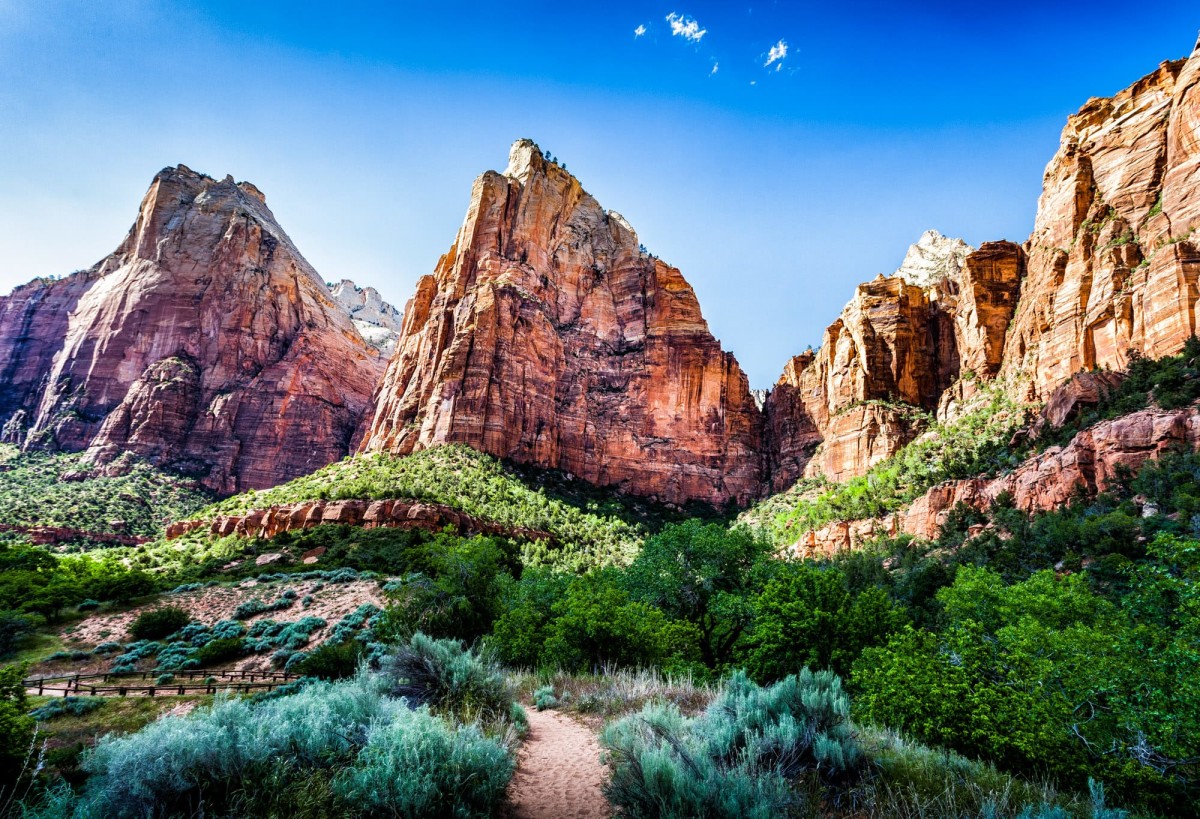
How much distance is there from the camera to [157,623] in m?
29.2

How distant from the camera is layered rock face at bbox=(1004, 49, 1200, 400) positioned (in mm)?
44594

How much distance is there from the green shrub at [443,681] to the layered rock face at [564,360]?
217 ft

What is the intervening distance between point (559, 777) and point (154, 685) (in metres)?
22.6

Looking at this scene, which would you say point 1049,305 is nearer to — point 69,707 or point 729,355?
point 729,355

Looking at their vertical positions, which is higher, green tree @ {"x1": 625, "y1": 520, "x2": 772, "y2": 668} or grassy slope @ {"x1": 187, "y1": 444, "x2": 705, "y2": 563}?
grassy slope @ {"x1": 187, "y1": 444, "x2": 705, "y2": 563}

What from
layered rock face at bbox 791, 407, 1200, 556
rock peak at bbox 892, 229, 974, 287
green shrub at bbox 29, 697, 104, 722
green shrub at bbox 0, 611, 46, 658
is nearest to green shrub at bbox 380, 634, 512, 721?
green shrub at bbox 29, 697, 104, 722

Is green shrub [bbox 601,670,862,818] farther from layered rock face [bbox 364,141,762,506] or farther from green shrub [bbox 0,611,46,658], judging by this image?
layered rock face [bbox 364,141,762,506]

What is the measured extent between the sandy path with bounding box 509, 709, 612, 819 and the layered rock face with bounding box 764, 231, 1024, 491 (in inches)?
2963

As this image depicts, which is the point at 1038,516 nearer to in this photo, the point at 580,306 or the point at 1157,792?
the point at 1157,792

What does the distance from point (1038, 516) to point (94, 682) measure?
53794 millimetres

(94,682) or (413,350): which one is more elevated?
(413,350)

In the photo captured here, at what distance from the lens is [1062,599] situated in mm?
16578

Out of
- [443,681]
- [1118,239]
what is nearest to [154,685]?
[443,681]

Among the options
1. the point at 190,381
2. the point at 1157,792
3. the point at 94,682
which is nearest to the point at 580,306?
the point at 190,381
